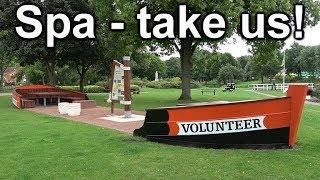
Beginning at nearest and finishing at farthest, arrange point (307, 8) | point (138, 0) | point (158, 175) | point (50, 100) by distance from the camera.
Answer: point (158, 175), point (138, 0), point (50, 100), point (307, 8)

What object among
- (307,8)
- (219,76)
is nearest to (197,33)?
(307,8)

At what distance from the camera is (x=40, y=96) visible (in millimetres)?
25109

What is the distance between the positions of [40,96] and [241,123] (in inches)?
663

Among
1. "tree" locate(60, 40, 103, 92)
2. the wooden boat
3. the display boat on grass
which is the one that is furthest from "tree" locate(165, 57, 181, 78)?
the display boat on grass

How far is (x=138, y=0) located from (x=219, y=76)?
5653 cm

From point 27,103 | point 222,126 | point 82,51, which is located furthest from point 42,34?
point 222,126

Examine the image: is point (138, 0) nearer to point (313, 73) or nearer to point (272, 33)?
point (272, 33)

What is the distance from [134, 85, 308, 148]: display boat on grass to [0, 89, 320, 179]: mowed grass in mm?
315

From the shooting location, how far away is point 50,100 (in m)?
26.5

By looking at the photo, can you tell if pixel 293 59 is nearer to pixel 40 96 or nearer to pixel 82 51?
pixel 82 51

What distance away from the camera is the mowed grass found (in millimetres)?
8602

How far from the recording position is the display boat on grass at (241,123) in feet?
33.9

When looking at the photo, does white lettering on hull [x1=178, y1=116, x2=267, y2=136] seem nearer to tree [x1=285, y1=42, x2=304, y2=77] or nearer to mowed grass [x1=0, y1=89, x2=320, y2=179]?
mowed grass [x1=0, y1=89, x2=320, y2=179]

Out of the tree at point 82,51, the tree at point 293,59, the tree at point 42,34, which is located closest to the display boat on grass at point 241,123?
the tree at point 42,34
